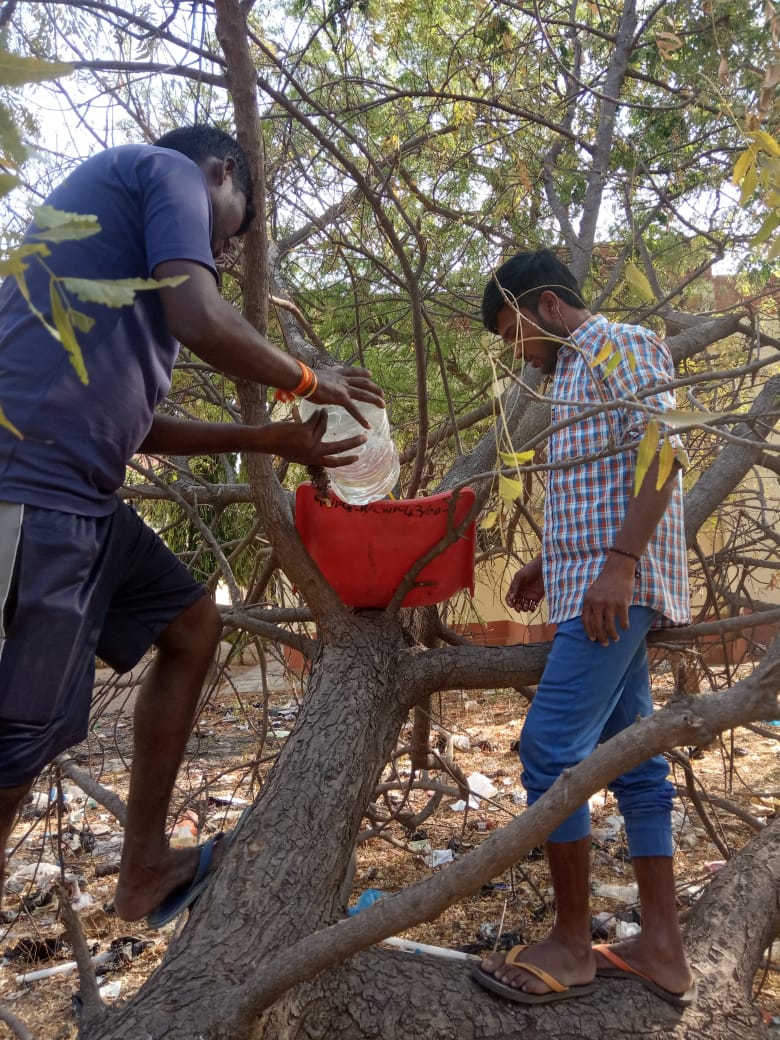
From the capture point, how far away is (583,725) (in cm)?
168

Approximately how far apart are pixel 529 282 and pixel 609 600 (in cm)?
75

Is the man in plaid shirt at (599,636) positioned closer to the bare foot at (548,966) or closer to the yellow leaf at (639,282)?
the bare foot at (548,966)

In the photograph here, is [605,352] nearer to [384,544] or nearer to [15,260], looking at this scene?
[384,544]

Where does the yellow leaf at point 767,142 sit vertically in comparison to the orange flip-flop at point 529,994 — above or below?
above

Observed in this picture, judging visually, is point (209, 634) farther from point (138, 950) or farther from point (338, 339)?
point (338, 339)

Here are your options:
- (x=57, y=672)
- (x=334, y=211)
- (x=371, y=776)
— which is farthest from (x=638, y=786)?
(x=334, y=211)

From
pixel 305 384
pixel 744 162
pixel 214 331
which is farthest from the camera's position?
pixel 305 384

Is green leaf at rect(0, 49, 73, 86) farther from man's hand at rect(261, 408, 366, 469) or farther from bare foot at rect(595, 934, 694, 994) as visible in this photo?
bare foot at rect(595, 934, 694, 994)

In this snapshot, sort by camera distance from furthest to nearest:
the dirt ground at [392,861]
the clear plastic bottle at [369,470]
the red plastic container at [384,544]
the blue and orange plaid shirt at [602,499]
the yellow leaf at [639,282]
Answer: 1. the dirt ground at [392,861]
2. the clear plastic bottle at [369,470]
3. the red plastic container at [384,544]
4. the blue and orange plaid shirt at [602,499]
5. the yellow leaf at [639,282]

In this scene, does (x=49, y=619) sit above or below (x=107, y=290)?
below

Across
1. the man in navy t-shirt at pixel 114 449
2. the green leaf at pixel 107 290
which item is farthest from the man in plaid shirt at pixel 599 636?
the green leaf at pixel 107 290

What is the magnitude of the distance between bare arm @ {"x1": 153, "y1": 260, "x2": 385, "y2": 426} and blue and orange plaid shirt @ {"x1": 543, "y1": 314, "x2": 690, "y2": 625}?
1.98 feet

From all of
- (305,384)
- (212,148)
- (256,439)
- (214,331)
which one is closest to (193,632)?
(256,439)

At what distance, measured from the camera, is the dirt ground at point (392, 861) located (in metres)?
2.42
